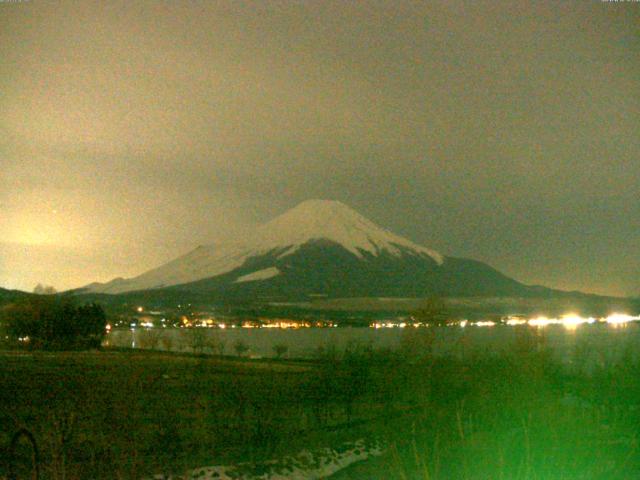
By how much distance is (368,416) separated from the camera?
768 inches

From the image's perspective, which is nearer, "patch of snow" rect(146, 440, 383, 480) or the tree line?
"patch of snow" rect(146, 440, 383, 480)

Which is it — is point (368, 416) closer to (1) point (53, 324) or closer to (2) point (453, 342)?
(2) point (453, 342)

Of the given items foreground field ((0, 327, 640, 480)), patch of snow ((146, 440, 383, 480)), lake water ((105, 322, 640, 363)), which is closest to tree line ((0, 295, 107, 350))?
lake water ((105, 322, 640, 363))

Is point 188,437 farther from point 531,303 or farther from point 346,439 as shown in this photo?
point 531,303

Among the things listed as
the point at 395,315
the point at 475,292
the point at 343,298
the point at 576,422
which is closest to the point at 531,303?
the point at 475,292

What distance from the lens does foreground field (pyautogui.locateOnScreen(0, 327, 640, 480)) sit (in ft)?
35.0

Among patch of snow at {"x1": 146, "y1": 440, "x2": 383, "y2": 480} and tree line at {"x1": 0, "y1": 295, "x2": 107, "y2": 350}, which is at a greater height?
tree line at {"x1": 0, "y1": 295, "x2": 107, "y2": 350}

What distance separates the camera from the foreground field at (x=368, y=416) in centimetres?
1067

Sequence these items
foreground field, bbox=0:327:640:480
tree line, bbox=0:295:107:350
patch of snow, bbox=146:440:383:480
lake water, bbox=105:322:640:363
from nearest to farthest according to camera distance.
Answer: foreground field, bbox=0:327:640:480 < patch of snow, bbox=146:440:383:480 < lake water, bbox=105:322:640:363 < tree line, bbox=0:295:107:350

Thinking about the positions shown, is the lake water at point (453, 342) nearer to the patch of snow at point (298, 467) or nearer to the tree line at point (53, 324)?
the tree line at point (53, 324)

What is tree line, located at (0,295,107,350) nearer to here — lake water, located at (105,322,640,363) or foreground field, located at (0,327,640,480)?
lake water, located at (105,322,640,363)

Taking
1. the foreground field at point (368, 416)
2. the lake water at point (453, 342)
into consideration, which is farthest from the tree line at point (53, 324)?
the foreground field at point (368, 416)

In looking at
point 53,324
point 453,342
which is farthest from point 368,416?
point 53,324

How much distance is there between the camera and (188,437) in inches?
587
